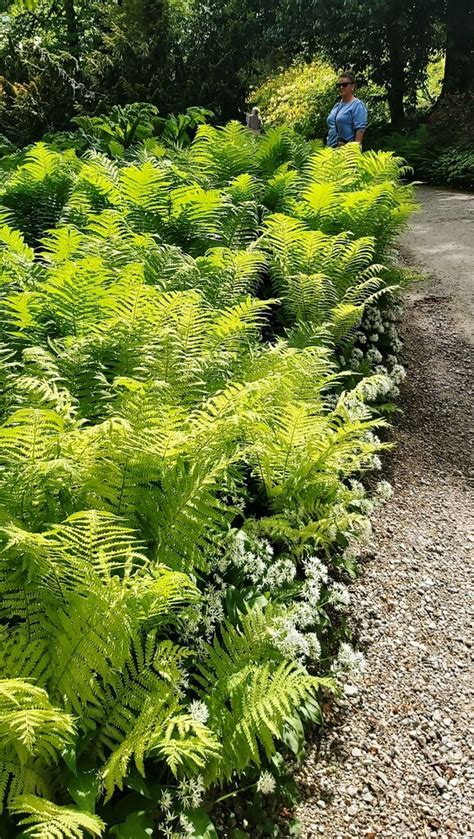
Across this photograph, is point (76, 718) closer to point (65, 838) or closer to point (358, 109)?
point (65, 838)

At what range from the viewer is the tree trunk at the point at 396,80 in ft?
48.7

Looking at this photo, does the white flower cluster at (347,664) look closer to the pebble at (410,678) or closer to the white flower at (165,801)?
the pebble at (410,678)

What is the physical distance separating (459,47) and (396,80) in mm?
1524

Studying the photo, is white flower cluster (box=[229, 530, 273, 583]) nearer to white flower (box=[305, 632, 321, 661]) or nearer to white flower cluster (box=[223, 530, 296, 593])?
white flower cluster (box=[223, 530, 296, 593])

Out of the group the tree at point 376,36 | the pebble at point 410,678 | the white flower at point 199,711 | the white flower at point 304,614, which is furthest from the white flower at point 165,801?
the tree at point 376,36

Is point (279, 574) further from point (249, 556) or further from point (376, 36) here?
point (376, 36)

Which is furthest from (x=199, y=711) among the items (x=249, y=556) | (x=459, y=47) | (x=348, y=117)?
(x=459, y=47)

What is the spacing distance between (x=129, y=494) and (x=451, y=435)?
281 centimetres

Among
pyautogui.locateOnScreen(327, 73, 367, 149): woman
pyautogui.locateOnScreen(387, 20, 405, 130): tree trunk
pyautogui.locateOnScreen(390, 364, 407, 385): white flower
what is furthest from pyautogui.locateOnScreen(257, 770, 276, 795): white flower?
pyautogui.locateOnScreen(387, 20, 405, 130): tree trunk

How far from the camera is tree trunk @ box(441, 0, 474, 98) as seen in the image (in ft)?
45.5

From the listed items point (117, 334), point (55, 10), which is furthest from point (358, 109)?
point (55, 10)

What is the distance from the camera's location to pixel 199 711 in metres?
1.82

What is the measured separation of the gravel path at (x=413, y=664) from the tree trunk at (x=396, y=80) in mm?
12799

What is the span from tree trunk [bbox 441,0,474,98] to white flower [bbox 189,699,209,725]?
49.8 feet
